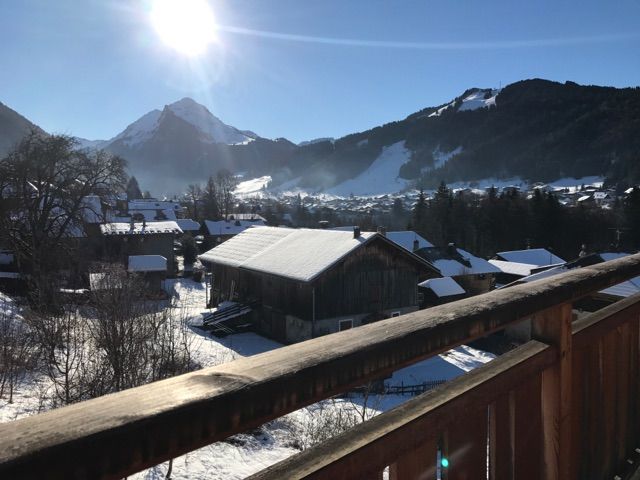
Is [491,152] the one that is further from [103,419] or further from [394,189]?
[103,419]

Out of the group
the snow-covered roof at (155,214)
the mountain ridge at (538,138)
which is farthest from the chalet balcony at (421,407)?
the mountain ridge at (538,138)

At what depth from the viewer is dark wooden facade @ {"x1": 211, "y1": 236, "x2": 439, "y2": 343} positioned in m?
19.0

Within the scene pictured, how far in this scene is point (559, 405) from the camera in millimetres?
1659

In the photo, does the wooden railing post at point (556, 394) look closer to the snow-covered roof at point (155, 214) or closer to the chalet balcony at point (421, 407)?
the chalet balcony at point (421, 407)

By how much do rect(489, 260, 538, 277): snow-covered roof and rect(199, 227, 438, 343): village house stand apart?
45.7 feet

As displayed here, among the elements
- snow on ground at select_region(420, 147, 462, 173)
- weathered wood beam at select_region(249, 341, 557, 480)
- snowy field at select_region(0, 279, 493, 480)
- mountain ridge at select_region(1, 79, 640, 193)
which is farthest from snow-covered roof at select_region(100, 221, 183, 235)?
snow on ground at select_region(420, 147, 462, 173)

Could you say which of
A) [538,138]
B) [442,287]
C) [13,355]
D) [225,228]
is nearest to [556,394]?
[13,355]

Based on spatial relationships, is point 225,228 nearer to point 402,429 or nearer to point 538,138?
point 402,429

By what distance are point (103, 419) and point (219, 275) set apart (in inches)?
1005

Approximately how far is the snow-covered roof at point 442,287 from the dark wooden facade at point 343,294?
14.1 ft

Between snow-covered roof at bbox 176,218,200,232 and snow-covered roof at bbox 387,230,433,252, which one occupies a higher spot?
snow-covered roof at bbox 176,218,200,232

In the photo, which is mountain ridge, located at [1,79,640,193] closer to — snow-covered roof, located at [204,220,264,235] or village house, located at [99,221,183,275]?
snow-covered roof, located at [204,220,264,235]

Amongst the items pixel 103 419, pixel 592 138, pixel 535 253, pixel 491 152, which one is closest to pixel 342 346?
pixel 103 419

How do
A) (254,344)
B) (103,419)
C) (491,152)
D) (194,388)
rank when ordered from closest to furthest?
(103,419) < (194,388) < (254,344) < (491,152)
